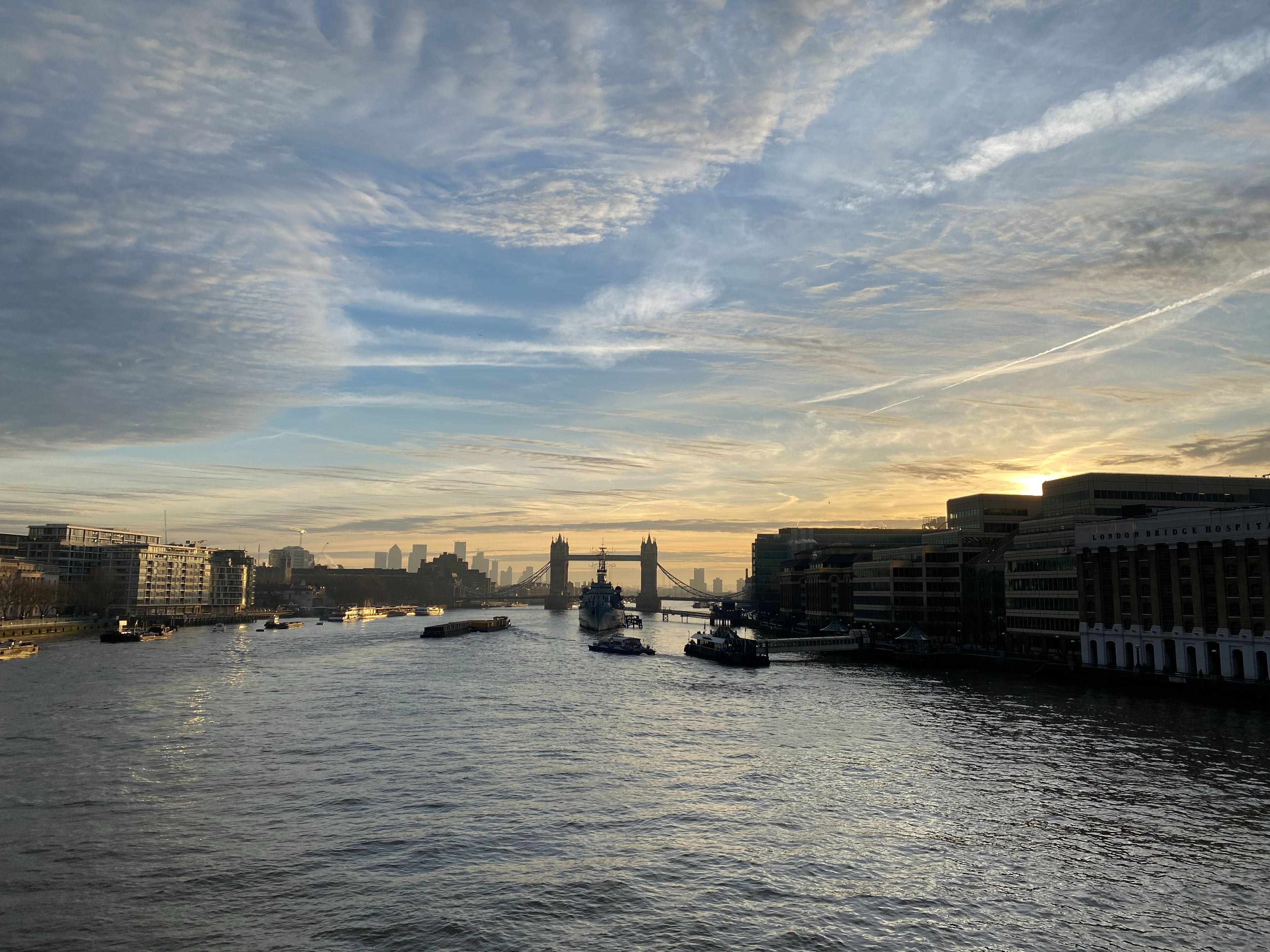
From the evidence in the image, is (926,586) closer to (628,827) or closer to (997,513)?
(997,513)

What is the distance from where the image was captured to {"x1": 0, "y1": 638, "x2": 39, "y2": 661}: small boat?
422ft

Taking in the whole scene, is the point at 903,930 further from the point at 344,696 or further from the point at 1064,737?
the point at 344,696

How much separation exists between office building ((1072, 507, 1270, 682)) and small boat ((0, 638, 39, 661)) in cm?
14992

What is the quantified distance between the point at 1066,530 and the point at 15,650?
157 m

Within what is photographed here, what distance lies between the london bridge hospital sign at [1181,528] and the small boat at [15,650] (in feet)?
496

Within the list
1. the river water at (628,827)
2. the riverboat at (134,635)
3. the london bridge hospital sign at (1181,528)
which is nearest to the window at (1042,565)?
the london bridge hospital sign at (1181,528)

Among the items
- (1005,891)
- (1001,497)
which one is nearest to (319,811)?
(1005,891)

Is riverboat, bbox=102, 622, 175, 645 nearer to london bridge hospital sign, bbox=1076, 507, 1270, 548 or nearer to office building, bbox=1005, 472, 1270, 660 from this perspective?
office building, bbox=1005, 472, 1270, 660

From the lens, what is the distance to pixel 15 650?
5192 inches

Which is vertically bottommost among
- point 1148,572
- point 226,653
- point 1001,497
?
point 226,653

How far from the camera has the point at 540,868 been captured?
3584cm

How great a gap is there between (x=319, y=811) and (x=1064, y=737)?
52821 millimetres

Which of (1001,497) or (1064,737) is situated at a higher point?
(1001,497)

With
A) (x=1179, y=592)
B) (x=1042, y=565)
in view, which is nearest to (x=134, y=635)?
(x=1042, y=565)
